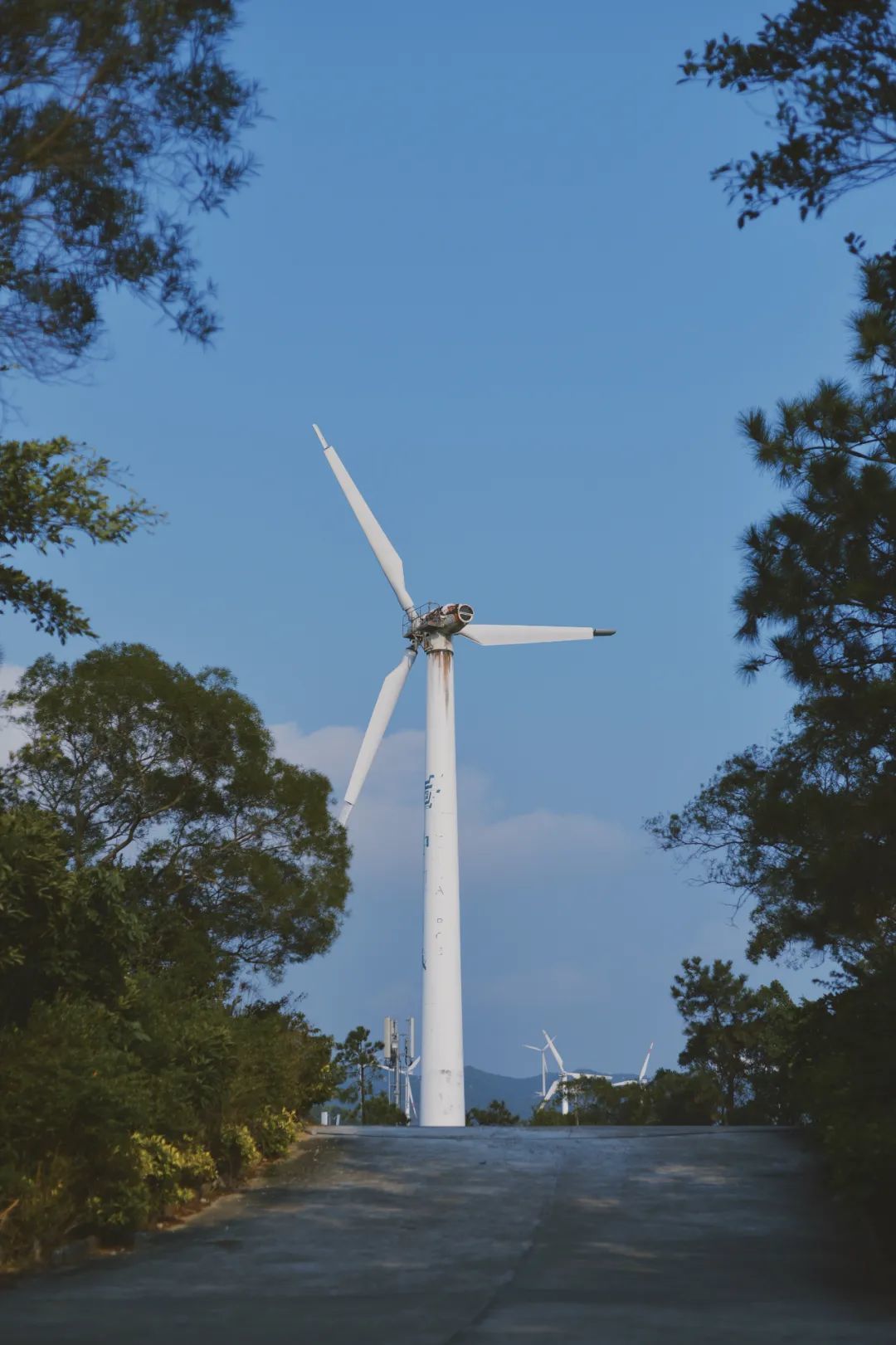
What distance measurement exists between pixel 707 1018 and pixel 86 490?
4350cm

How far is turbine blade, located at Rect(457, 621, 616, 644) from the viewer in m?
47.9

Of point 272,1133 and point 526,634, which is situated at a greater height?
point 526,634

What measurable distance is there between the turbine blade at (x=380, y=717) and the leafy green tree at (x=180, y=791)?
1076 cm

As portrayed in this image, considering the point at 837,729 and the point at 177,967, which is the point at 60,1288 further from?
the point at 177,967

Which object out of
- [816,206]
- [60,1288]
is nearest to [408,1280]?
[60,1288]

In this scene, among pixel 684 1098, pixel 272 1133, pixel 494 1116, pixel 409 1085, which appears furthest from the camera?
pixel 409 1085

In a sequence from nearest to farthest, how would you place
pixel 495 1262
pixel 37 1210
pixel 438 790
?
pixel 37 1210 < pixel 495 1262 < pixel 438 790

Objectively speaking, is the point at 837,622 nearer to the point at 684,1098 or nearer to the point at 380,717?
the point at 380,717

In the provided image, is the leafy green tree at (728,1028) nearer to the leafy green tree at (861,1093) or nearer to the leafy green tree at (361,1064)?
the leafy green tree at (361,1064)

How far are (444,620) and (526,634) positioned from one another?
3072 mm

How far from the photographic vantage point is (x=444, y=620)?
1845 inches

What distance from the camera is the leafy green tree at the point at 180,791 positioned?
3172 cm

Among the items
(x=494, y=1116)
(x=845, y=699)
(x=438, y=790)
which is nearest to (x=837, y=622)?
(x=845, y=699)

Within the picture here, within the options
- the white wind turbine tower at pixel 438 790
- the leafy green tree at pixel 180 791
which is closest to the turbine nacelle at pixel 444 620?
the white wind turbine tower at pixel 438 790
